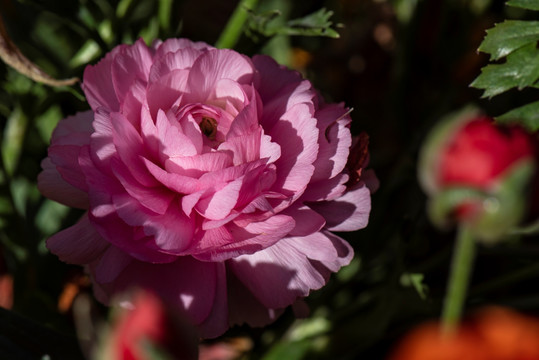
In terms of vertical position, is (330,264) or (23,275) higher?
(330,264)

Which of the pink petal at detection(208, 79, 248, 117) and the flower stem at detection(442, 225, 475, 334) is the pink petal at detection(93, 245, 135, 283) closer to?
the pink petal at detection(208, 79, 248, 117)

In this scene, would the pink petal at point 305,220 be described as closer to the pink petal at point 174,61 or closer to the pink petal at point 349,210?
the pink petal at point 349,210

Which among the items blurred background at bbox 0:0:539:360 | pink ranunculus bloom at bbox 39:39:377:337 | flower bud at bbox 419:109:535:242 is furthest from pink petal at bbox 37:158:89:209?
flower bud at bbox 419:109:535:242

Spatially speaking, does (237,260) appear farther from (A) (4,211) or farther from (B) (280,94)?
(A) (4,211)

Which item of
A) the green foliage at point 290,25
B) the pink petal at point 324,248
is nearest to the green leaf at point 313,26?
the green foliage at point 290,25

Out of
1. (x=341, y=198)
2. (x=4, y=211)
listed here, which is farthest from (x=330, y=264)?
(x=4, y=211)

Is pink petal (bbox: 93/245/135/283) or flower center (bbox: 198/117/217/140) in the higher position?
flower center (bbox: 198/117/217/140)
